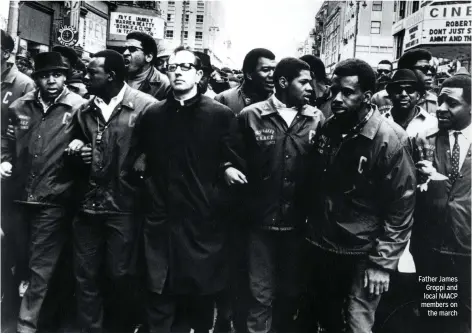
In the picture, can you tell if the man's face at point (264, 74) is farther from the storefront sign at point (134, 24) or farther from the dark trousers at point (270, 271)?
the storefront sign at point (134, 24)

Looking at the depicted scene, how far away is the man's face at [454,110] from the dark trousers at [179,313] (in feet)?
6.61

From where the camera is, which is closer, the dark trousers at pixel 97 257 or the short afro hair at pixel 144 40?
the dark trousers at pixel 97 257

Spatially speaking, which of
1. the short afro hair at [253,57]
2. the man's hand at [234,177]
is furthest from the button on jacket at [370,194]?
the short afro hair at [253,57]

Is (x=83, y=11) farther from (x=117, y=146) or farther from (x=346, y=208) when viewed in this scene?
(x=346, y=208)

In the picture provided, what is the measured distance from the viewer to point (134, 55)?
4.39 meters

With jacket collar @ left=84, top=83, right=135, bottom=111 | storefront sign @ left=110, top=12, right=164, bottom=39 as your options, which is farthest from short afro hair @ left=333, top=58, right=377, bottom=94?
storefront sign @ left=110, top=12, right=164, bottom=39

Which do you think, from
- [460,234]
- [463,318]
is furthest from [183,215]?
[463,318]

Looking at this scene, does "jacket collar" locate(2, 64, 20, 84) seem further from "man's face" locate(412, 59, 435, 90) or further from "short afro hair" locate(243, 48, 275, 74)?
"man's face" locate(412, 59, 435, 90)

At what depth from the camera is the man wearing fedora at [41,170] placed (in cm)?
327

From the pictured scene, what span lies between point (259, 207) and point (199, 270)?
0.57m

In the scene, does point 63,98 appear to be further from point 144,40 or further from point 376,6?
point 376,6

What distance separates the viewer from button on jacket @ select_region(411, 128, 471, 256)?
308 cm

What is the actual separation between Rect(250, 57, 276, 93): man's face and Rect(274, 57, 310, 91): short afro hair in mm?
1108

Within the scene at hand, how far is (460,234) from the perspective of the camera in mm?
3098
